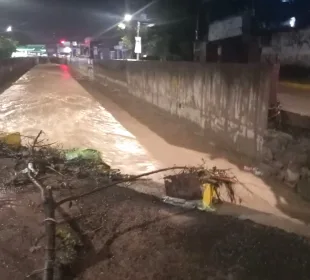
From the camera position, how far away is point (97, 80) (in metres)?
30.9

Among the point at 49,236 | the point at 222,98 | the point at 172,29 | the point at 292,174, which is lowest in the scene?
the point at 292,174

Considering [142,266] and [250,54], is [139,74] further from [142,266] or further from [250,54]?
[142,266]

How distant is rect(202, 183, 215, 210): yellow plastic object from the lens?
192 inches

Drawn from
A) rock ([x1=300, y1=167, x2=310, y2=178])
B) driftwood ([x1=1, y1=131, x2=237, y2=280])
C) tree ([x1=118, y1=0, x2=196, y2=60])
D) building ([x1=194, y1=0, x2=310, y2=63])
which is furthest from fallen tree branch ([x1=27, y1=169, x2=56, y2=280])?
tree ([x1=118, y1=0, x2=196, y2=60])

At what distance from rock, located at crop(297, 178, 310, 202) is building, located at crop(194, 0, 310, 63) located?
1261 cm

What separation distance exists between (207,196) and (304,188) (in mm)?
2570

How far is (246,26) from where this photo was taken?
2036 centimetres

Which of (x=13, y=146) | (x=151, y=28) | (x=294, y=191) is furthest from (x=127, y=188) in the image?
(x=151, y=28)

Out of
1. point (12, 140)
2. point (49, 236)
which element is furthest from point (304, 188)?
point (12, 140)

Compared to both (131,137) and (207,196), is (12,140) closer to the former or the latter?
(131,137)

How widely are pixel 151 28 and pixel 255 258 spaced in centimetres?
2592

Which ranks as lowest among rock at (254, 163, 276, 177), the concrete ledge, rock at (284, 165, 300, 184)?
rock at (254, 163, 276, 177)

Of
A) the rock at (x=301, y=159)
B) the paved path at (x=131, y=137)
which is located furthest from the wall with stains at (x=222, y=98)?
the rock at (x=301, y=159)

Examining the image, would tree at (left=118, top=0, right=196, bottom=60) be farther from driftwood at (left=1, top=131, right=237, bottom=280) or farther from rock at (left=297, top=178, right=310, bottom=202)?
rock at (left=297, top=178, right=310, bottom=202)
